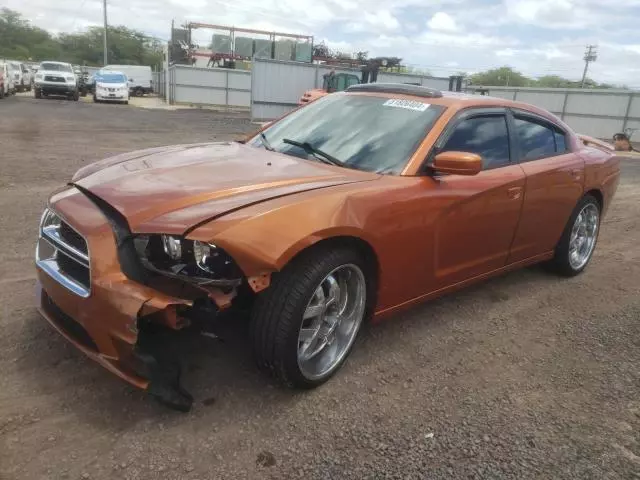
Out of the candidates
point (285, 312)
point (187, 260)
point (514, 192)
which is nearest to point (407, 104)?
point (514, 192)

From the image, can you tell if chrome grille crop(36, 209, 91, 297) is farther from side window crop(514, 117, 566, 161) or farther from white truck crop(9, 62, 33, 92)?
white truck crop(9, 62, 33, 92)

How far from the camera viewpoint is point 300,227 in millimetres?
2457

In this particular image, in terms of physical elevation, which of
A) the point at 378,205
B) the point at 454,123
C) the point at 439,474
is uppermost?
the point at 454,123

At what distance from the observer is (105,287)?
2242 mm

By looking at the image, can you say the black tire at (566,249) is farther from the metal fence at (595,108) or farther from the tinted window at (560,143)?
the metal fence at (595,108)

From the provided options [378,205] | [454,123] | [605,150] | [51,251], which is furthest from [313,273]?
[605,150]

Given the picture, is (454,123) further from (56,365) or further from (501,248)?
(56,365)

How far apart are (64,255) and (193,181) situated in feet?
2.35

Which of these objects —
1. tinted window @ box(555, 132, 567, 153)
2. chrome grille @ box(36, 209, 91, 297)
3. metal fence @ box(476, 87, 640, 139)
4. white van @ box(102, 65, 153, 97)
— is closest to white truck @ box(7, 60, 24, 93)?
white van @ box(102, 65, 153, 97)

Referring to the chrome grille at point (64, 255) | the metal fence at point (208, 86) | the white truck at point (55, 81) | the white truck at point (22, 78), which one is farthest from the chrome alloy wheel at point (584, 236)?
the white truck at point (22, 78)

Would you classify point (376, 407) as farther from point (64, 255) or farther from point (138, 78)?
point (138, 78)

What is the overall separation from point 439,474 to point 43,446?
170 centimetres

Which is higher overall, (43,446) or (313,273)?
(313,273)

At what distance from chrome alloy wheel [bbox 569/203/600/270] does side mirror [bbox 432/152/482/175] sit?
7.12 ft
